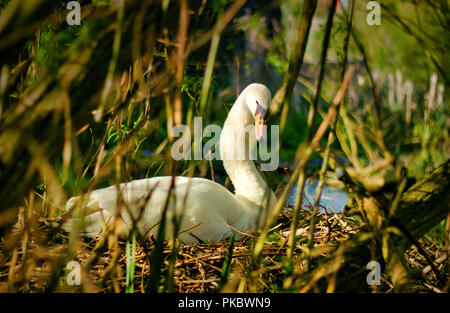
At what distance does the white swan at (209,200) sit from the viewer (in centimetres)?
210

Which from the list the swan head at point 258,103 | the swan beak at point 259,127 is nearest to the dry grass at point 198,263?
the swan beak at point 259,127

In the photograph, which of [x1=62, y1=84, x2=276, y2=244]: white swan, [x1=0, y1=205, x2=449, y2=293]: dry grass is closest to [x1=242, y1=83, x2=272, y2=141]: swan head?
[x1=62, y1=84, x2=276, y2=244]: white swan

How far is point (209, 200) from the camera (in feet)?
7.48

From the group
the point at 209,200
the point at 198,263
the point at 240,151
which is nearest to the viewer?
the point at 198,263

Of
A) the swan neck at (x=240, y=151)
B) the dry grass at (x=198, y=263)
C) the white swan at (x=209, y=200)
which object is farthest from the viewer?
the swan neck at (x=240, y=151)

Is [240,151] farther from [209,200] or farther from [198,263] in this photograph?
[198,263]

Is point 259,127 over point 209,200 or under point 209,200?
over

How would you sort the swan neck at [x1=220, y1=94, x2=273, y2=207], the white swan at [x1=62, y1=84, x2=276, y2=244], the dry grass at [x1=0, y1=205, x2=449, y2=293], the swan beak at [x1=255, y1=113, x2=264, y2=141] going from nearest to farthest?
the dry grass at [x1=0, y1=205, x2=449, y2=293], the white swan at [x1=62, y1=84, x2=276, y2=244], the swan beak at [x1=255, y1=113, x2=264, y2=141], the swan neck at [x1=220, y1=94, x2=273, y2=207]

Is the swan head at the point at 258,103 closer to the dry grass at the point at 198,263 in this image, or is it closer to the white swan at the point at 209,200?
the white swan at the point at 209,200

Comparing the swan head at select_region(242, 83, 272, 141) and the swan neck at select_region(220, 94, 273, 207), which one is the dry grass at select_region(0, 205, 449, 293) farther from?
→ the swan head at select_region(242, 83, 272, 141)

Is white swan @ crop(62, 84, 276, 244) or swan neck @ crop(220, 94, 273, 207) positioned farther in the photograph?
swan neck @ crop(220, 94, 273, 207)

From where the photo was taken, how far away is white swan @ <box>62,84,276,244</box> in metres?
2.10

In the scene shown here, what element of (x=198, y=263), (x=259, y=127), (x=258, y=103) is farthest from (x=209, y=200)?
(x=258, y=103)

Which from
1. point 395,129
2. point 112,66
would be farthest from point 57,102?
point 395,129
